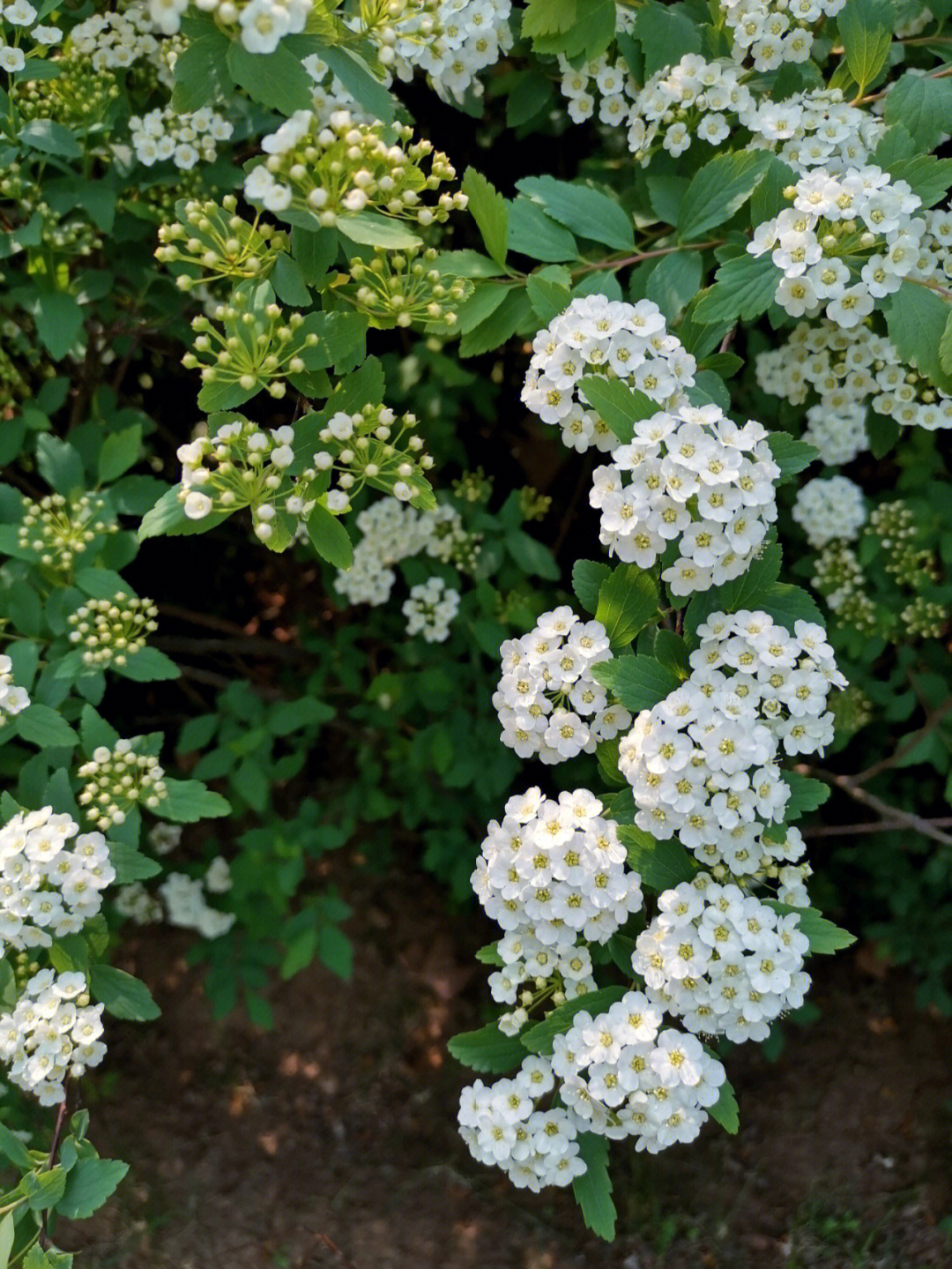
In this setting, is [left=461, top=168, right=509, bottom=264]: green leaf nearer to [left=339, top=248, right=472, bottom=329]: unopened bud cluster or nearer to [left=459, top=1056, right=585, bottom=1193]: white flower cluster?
[left=339, top=248, right=472, bottom=329]: unopened bud cluster

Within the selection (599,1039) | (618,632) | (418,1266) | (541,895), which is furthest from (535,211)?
(418,1266)

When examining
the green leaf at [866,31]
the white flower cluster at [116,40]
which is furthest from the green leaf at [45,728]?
the green leaf at [866,31]

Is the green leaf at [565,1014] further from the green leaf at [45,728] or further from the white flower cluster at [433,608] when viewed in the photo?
the white flower cluster at [433,608]

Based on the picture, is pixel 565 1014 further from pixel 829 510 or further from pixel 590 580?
pixel 829 510

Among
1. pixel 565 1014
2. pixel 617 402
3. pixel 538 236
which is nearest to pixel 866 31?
pixel 538 236

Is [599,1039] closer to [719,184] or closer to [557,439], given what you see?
[719,184]
